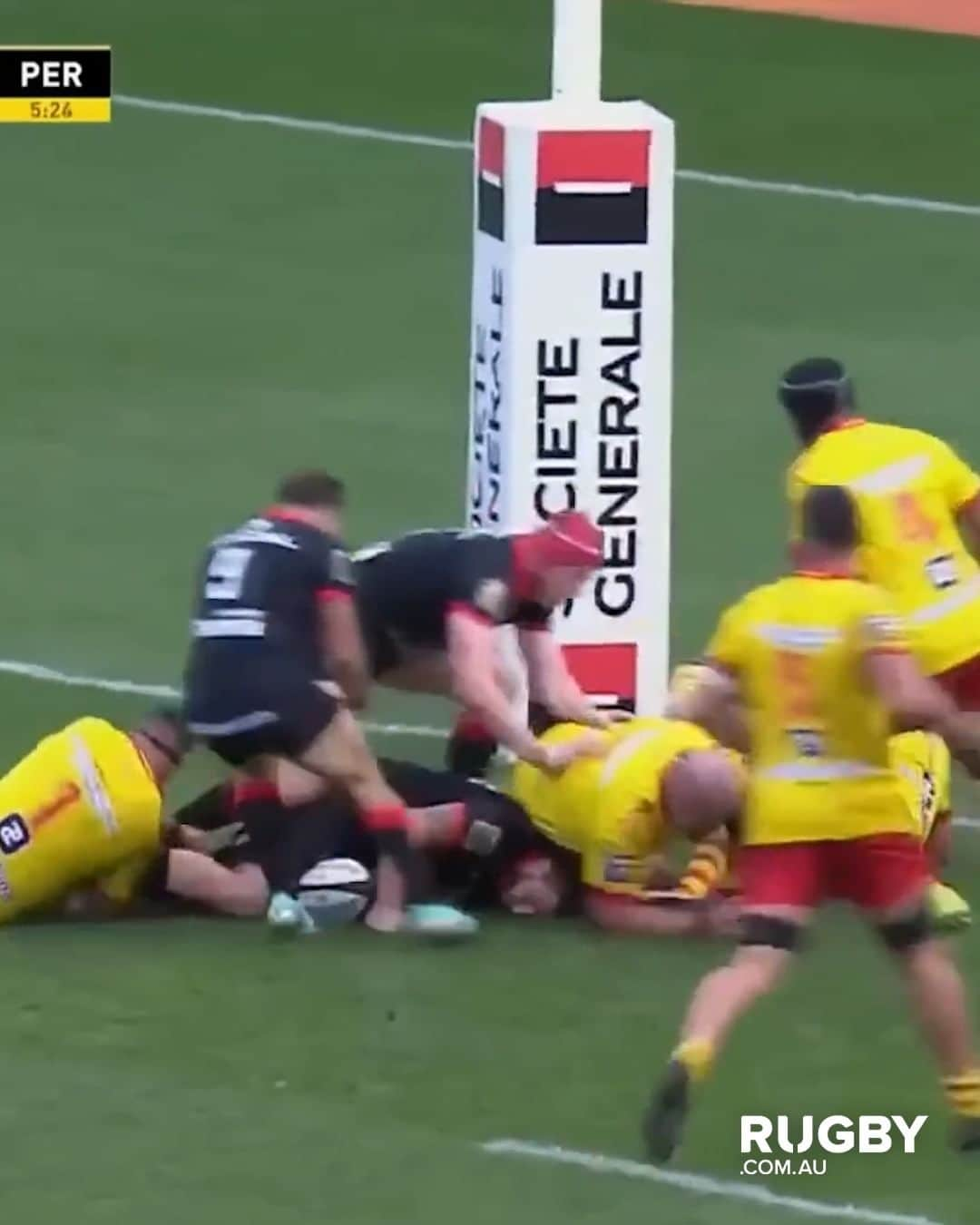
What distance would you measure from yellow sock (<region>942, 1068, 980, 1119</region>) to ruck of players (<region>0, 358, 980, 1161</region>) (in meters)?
1.31

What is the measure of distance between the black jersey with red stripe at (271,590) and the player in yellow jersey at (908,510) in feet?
4.98

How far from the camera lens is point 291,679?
11742mm

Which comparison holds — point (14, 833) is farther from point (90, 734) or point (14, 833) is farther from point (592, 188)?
point (592, 188)

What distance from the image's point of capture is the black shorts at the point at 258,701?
11703mm

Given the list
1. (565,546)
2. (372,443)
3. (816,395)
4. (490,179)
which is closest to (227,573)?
(565,546)

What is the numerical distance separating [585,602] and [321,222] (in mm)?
10495

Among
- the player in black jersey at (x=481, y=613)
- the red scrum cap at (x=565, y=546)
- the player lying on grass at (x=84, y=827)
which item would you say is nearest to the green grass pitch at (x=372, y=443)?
the player lying on grass at (x=84, y=827)

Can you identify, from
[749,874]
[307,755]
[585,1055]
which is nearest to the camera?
[749,874]

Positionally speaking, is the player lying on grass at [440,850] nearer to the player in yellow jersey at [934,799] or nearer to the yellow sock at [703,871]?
the yellow sock at [703,871]

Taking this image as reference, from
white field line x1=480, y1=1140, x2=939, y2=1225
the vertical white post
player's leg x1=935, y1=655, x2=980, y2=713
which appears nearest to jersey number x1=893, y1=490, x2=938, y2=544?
player's leg x1=935, y1=655, x2=980, y2=713

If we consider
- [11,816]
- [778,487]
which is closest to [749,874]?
[11,816]

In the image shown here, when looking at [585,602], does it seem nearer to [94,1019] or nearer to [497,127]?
[497,127]

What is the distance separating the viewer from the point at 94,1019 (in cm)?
1103
